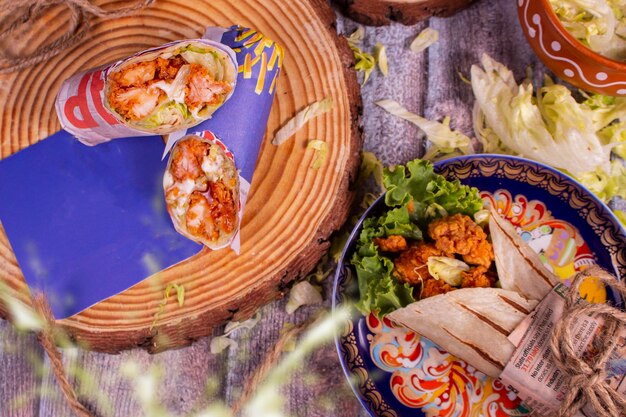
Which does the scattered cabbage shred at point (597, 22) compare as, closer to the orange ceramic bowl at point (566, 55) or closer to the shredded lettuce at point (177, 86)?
the orange ceramic bowl at point (566, 55)

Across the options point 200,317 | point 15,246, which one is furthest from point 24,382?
point 200,317

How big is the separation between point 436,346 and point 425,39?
0.85m

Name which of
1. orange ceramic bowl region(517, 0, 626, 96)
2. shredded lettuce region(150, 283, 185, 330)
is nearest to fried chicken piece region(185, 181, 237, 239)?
shredded lettuce region(150, 283, 185, 330)

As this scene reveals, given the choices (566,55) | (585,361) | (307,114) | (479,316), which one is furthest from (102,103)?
(585,361)

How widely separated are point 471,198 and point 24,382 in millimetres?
1319

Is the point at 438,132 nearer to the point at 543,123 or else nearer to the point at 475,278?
the point at 543,123

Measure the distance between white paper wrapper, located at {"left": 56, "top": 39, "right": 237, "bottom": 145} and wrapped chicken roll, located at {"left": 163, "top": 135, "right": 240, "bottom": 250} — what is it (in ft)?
0.23

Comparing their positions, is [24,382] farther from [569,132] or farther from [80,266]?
[569,132]

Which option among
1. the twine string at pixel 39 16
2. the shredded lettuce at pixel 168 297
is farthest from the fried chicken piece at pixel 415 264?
the twine string at pixel 39 16

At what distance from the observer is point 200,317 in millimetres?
1390

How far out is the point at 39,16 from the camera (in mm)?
1352

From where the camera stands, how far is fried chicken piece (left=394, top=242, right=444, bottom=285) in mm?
1323

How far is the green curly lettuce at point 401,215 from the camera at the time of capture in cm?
136

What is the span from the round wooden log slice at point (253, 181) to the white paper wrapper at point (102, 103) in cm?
7
